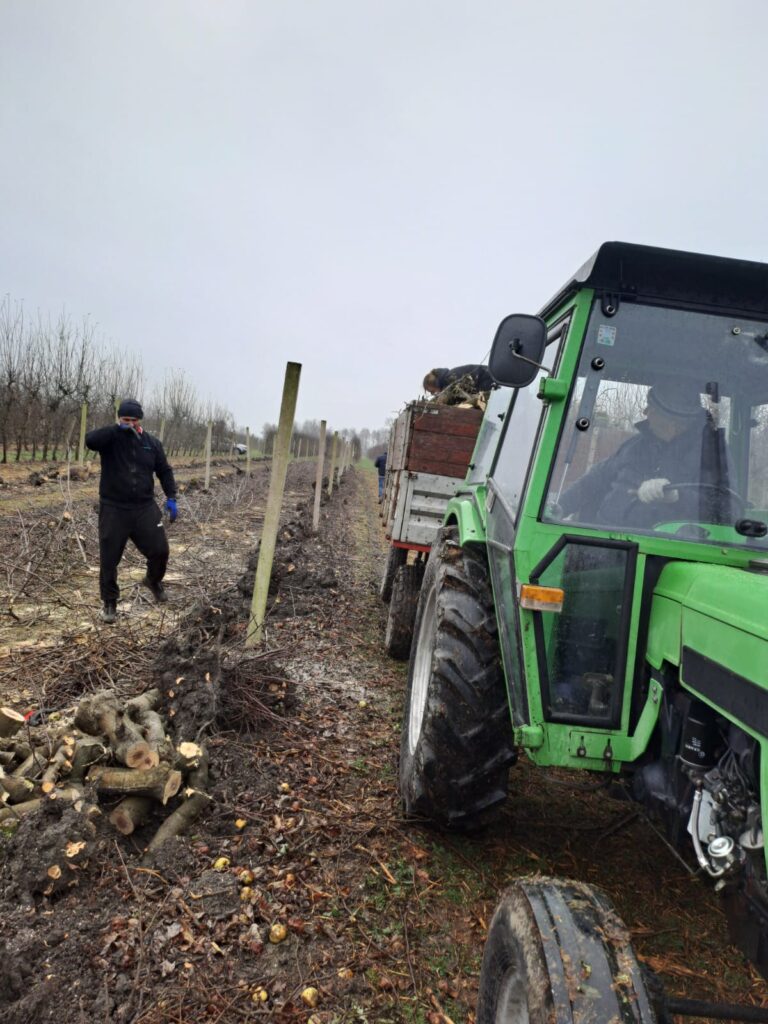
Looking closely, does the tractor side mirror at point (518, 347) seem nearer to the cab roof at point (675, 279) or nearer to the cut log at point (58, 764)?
the cab roof at point (675, 279)

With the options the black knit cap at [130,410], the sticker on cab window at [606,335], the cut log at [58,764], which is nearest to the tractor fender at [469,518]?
the sticker on cab window at [606,335]

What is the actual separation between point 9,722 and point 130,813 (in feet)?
3.07

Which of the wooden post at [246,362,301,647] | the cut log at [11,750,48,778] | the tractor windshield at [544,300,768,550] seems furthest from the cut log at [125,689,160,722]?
the tractor windshield at [544,300,768,550]

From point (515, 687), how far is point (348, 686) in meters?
2.59

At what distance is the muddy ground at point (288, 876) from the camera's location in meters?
→ 2.18

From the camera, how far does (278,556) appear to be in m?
8.12

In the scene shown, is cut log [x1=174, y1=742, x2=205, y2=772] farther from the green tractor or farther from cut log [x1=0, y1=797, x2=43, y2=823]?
the green tractor

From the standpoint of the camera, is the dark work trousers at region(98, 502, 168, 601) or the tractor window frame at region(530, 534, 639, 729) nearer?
the tractor window frame at region(530, 534, 639, 729)

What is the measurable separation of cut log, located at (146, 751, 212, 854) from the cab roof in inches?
105

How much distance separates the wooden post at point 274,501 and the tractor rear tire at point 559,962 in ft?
11.7

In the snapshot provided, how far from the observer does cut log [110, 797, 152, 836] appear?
9.35 ft

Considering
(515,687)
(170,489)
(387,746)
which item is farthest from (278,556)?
(515,687)

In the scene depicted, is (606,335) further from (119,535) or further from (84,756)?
(119,535)

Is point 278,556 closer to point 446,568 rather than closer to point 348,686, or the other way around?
point 348,686
